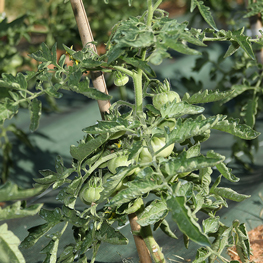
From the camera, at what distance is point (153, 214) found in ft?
1.30

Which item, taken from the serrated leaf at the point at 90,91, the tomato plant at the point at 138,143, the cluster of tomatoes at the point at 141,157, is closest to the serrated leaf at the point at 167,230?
the tomato plant at the point at 138,143

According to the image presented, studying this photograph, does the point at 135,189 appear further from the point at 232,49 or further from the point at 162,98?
the point at 232,49

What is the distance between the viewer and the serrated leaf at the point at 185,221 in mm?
307

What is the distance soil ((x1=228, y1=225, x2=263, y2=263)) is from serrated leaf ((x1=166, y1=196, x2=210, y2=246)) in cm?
36

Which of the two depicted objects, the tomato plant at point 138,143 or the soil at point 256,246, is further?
the soil at point 256,246

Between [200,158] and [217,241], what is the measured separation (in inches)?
9.1

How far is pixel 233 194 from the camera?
0.46 metres

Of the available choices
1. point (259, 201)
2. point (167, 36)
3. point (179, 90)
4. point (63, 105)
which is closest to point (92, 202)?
point (167, 36)

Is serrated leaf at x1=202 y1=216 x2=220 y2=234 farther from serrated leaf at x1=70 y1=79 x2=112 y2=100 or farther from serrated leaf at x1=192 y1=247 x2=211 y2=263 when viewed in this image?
serrated leaf at x1=70 y1=79 x2=112 y2=100

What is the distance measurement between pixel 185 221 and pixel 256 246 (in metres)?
0.42

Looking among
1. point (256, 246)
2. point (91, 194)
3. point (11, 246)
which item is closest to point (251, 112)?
point (256, 246)

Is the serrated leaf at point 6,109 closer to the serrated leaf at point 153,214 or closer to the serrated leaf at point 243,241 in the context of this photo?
the serrated leaf at point 153,214

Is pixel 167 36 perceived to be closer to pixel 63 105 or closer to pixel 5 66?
pixel 5 66

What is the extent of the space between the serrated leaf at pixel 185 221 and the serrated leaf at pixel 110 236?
131 millimetres
